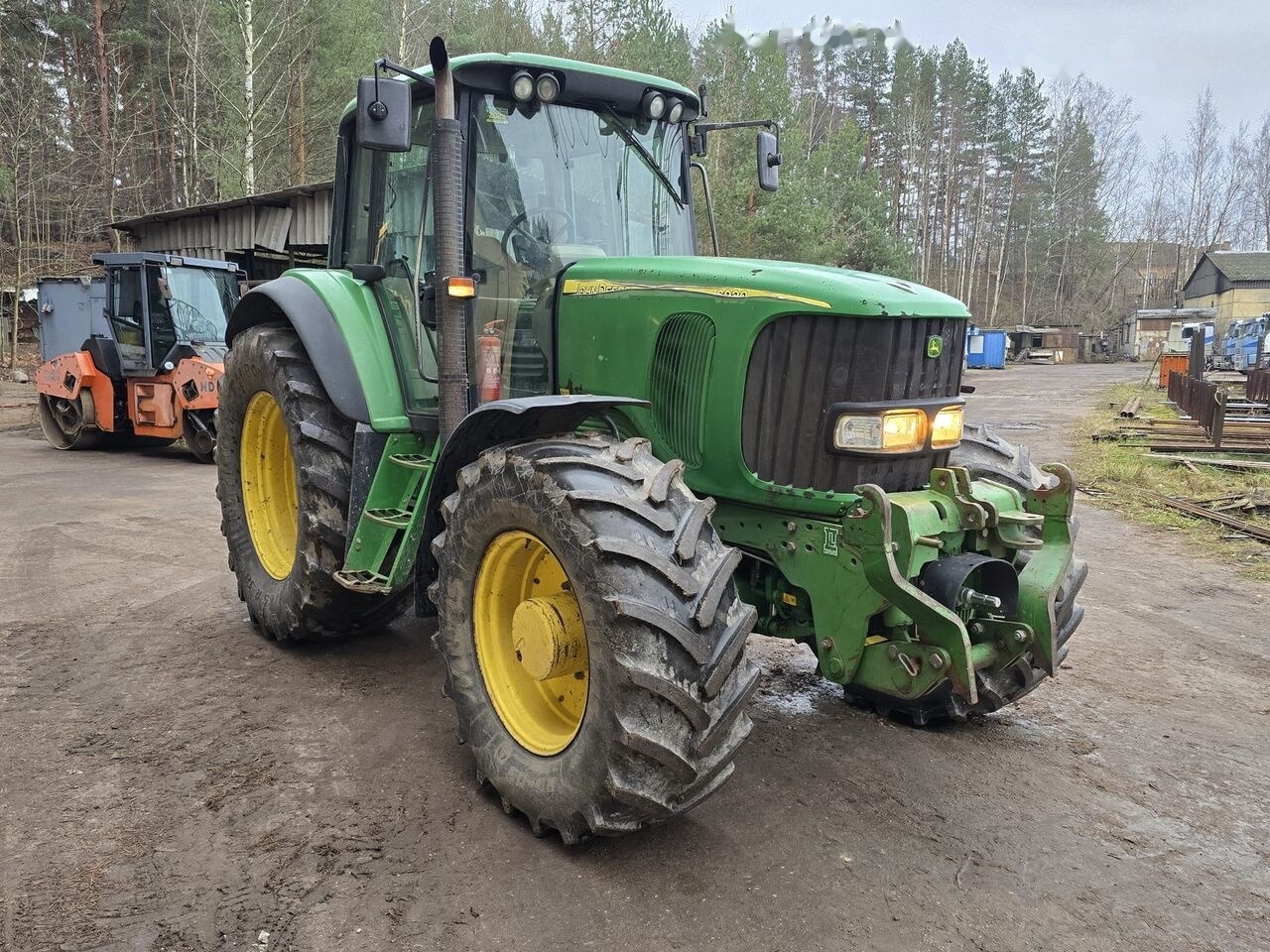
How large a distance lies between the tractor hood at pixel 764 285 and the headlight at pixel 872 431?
0.35m

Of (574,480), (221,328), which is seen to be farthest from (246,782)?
(221,328)

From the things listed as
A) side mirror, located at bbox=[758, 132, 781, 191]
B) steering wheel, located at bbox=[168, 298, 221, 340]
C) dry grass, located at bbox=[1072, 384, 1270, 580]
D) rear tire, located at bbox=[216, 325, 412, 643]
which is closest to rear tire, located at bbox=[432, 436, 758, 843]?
rear tire, located at bbox=[216, 325, 412, 643]

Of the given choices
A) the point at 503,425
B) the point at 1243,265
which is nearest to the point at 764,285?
the point at 503,425

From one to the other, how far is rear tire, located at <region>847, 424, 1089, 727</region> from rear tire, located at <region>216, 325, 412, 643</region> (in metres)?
2.44

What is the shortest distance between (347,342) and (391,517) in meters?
0.85

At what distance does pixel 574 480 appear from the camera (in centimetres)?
287

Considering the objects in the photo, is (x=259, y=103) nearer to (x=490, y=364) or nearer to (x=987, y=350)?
(x=490, y=364)

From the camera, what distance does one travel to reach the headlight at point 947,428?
3.50 meters

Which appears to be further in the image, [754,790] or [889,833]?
[754,790]

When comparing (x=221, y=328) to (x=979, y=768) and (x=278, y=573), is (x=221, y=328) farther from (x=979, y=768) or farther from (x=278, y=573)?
(x=979, y=768)

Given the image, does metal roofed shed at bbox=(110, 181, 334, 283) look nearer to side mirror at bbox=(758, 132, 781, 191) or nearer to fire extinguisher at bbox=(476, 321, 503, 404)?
side mirror at bbox=(758, 132, 781, 191)

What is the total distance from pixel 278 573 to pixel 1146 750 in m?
4.17

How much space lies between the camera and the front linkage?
3023 millimetres

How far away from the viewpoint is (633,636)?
2.65 m
